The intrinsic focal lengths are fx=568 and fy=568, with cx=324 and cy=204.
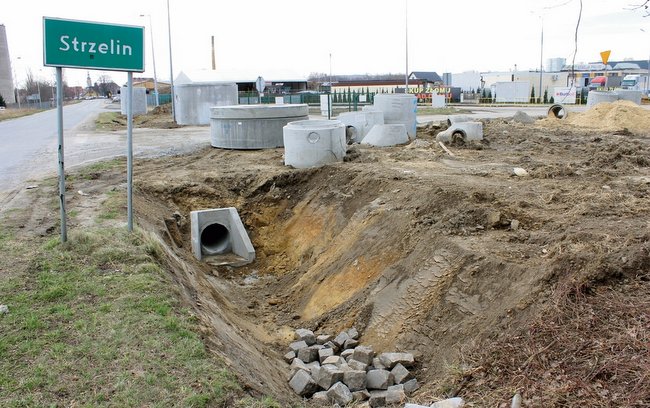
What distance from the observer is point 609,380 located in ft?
13.5

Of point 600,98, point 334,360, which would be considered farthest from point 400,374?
point 600,98

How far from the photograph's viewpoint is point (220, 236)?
12656 mm

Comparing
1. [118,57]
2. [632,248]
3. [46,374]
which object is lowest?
[46,374]

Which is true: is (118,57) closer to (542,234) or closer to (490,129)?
(542,234)

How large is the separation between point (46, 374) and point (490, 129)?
19.7 meters

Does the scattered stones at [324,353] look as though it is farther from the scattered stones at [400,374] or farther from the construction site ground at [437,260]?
the scattered stones at [400,374]

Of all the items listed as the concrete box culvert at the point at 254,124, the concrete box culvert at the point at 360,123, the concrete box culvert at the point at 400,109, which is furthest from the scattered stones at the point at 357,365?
the concrete box culvert at the point at 400,109

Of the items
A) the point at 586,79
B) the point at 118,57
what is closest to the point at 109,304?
the point at 118,57

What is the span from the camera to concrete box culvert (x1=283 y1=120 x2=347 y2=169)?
13.8 meters

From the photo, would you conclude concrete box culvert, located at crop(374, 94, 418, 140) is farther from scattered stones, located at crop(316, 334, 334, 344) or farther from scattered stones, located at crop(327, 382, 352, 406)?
scattered stones, located at crop(327, 382, 352, 406)

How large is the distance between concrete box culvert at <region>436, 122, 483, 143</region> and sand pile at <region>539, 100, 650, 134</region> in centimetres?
686

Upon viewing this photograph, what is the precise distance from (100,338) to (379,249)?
185 inches

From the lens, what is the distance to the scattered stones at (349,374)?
5488mm

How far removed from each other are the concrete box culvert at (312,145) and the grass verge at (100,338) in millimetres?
7351
